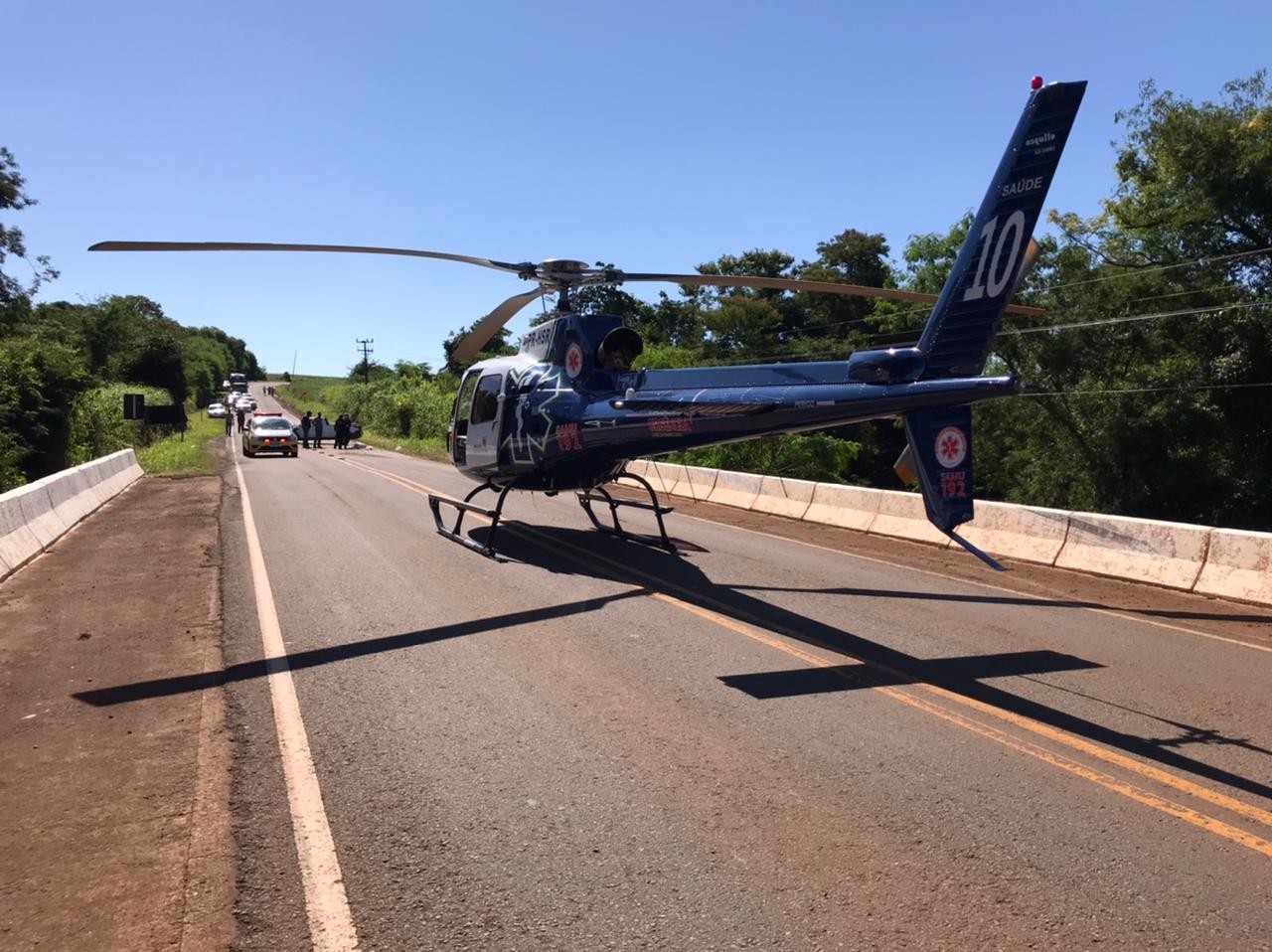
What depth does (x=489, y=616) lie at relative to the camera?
827cm

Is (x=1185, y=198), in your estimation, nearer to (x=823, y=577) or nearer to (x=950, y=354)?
(x=823, y=577)

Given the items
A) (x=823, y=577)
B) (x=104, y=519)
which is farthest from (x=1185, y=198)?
(x=104, y=519)

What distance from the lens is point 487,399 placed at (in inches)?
511

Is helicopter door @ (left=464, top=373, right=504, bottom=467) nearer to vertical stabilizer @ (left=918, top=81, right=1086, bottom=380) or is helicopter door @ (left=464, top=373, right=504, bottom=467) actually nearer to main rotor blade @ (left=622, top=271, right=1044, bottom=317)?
main rotor blade @ (left=622, top=271, right=1044, bottom=317)

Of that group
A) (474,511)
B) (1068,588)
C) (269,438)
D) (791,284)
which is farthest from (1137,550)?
(269,438)

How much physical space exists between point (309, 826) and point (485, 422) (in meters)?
9.13

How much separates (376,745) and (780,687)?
8.68ft

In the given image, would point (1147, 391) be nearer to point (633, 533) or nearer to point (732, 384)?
point (633, 533)

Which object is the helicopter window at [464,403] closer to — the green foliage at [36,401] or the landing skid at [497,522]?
the landing skid at [497,522]

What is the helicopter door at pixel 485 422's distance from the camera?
12.6 m

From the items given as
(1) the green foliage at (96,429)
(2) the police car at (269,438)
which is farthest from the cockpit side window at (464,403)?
(2) the police car at (269,438)

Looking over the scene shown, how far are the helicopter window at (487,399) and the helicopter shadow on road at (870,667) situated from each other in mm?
2304

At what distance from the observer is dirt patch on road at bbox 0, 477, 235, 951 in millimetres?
3449

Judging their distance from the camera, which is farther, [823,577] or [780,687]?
[823,577]
